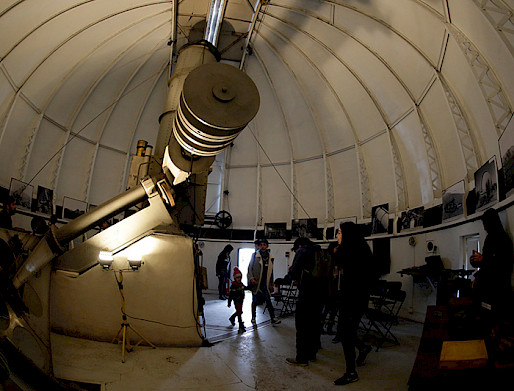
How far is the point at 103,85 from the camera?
1256cm

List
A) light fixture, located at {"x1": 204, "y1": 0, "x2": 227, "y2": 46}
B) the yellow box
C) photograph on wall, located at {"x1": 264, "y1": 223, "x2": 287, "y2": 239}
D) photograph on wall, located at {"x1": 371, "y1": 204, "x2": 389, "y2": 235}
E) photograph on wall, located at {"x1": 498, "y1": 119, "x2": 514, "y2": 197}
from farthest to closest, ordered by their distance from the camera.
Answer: photograph on wall, located at {"x1": 264, "y1": 223, "x2": 287, "y2": 239} < photograph on wall, located at {"x1": 371, "y1": 204, "x2": 389, "y2": 235} < light fixture, located at {"x1": 204, "y1": 0, "x2": 227, "y2": 46} < photograph on wall, located at {"x1": 498, "y1": 119, "x2": 514, "y2": 197} < the yellow box

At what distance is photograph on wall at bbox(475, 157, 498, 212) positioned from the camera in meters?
6.00

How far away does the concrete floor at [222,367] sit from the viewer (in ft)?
12.0

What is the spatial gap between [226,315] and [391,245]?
6.17 metres

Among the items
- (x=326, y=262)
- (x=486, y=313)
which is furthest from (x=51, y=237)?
(x=486, y=313)

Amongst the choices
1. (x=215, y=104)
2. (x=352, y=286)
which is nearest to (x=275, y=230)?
(x=352, y=286)

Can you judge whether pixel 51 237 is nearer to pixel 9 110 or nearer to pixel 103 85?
pixel 9 110

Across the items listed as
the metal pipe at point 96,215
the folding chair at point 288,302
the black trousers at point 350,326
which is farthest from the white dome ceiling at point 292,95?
the metal pipe at point 96,215

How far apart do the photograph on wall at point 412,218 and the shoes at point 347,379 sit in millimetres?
7171

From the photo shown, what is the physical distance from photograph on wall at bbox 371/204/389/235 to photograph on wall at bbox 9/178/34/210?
1234 centimetres

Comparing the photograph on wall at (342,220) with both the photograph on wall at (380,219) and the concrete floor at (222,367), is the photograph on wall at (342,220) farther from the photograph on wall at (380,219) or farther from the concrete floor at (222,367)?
the concrete floor at (222,367)

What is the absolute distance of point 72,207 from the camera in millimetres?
12711

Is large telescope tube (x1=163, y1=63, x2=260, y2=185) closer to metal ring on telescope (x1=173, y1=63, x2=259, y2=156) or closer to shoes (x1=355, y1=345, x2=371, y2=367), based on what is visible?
metal ring on telescope (x1=173, y1=63, x2=259, y2=156)

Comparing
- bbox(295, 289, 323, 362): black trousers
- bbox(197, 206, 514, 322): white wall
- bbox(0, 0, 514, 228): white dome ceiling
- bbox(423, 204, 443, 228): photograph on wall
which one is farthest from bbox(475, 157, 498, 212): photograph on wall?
bbox(295, 289, 323, 362): black trousers
